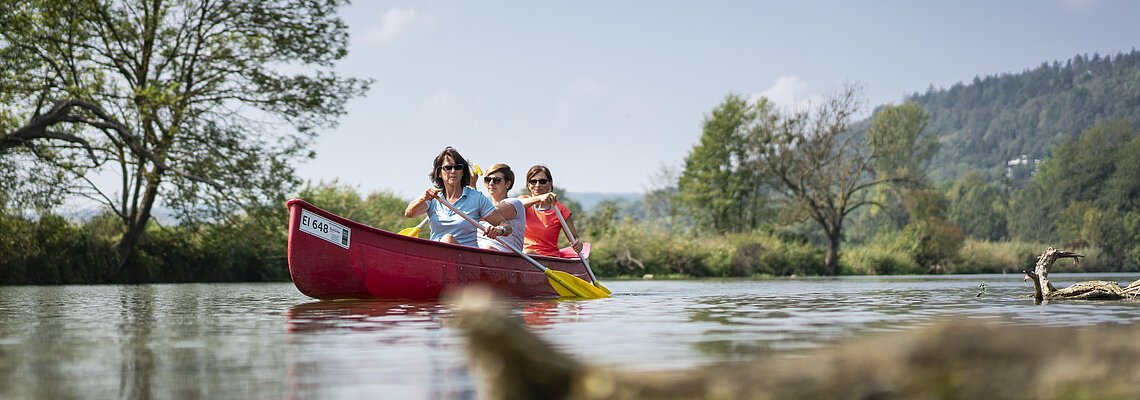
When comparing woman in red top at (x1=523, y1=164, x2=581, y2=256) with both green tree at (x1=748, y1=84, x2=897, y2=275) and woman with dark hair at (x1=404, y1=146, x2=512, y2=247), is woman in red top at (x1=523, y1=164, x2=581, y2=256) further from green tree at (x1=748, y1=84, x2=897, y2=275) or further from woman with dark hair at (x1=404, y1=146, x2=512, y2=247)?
green tree at (x1=748, y1=84, x2=897, y2=275)

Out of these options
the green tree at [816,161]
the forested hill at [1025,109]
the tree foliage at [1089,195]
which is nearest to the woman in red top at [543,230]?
the green tree at [816,161]

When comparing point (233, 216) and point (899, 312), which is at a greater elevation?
point (233, 216)

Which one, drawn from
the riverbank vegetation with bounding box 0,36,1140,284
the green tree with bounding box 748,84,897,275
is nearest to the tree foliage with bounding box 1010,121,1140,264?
the riverbank vegetation with bounding box 0,36,1140,284

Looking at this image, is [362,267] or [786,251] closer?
[362,267]

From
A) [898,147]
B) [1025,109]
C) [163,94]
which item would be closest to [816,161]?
[898,147]

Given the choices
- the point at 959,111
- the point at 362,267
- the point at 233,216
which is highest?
the point at 959,111

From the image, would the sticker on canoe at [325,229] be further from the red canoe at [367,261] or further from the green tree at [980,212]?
the green tree at [980,212]

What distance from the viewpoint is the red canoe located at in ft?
31.8

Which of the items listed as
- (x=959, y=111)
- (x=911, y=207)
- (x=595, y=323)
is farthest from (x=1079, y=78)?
(x=595, y=323)

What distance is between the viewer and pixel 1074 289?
10398mm

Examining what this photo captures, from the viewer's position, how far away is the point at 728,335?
585 centimetres

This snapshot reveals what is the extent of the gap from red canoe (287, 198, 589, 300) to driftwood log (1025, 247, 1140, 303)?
16.3ft

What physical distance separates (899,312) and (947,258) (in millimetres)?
33812

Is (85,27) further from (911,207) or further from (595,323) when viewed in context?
(911,207)
